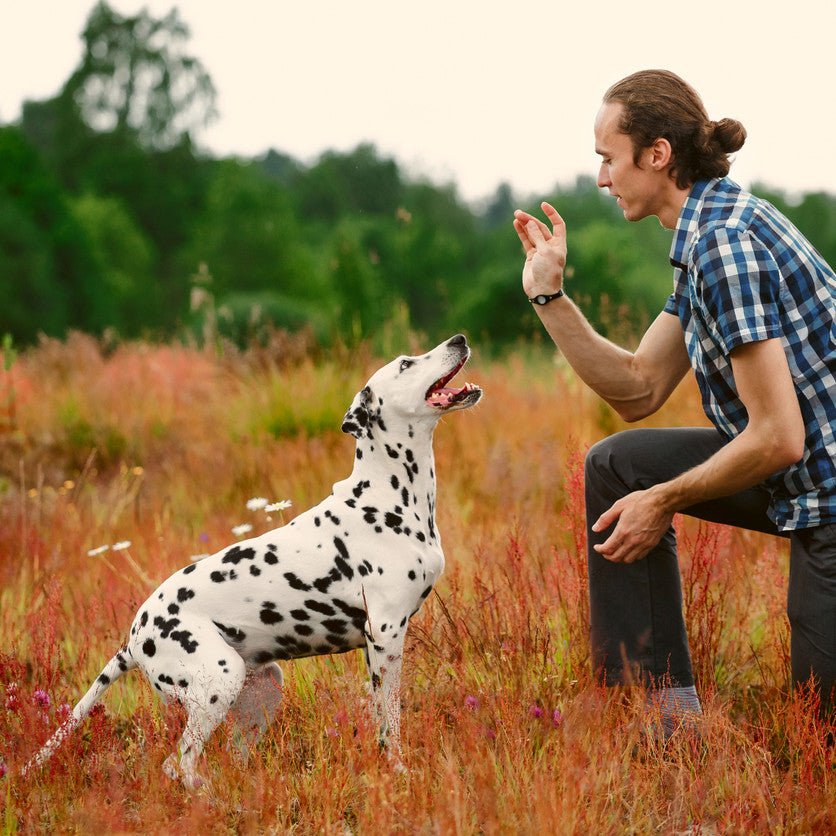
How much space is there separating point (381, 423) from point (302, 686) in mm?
1232

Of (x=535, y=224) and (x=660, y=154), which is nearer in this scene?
(x=660, y=154)

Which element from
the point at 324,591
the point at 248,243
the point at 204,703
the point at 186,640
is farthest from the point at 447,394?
the point at 248,243

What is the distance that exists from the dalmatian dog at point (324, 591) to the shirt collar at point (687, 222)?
2.70 feet

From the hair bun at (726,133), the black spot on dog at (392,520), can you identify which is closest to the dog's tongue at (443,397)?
the black spot on dog at (392,520)

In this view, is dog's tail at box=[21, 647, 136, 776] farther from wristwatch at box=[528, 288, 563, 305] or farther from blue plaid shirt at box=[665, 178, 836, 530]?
blue plaid shirt at box=[665, 178, 836, 530]

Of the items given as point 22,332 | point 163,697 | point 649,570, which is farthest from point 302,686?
point 22,332

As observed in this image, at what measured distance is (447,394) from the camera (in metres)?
3.69

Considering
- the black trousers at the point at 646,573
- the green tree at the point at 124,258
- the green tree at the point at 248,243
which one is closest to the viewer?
the black trousers at the point at 646,573

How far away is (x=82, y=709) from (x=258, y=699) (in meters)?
0.65

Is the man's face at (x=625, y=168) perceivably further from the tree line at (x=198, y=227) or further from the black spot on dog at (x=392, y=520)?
the tree line at (x=198, y=227)

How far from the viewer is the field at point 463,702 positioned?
3068 millimetres

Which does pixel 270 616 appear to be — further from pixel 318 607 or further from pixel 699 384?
pixel 699 384

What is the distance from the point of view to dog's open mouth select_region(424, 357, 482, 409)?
11.9ft

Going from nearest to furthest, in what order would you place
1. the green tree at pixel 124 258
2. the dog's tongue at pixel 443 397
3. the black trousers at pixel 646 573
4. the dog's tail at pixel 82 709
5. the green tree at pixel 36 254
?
1. the dog's tail at pixel 82 709
2. the dog's tongue at pixel 443 397
3. the black trousers at pixel 646 573
4. the green tree at pixel 36 254
5. the green tree at pixel 124 258
